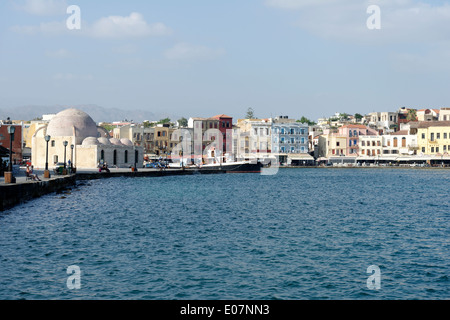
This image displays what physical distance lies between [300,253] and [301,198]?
26.6 m

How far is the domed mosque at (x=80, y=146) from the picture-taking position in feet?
285

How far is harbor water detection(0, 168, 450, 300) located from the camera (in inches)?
589

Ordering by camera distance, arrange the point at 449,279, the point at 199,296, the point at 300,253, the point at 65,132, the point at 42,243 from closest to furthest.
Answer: the point at 199,296 < the point at 449,279 < the point at 300,253 < the point at 42,243 < the point at 65,132

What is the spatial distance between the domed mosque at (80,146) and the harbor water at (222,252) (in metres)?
51.2

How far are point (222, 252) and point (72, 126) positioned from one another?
247 ft

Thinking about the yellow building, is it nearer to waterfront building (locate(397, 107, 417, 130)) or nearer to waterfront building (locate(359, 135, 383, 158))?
waterfront building (locate(359, 135, 383, 158))

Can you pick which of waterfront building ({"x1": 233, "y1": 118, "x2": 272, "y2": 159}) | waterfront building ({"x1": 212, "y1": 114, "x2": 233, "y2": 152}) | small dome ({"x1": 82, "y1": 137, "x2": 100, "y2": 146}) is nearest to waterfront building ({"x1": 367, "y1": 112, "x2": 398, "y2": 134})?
waterfront building ({"x1": 233, "y1": 118, "x2": 272, "y2": 159})

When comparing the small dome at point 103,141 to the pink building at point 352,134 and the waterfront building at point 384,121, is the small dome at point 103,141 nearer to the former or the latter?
the pink building at point 352,134

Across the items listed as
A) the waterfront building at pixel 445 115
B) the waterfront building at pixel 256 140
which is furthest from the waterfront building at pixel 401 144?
the waterfront building at pixel 256 140

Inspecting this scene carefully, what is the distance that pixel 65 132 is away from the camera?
89.7m

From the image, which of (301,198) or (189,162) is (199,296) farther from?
(189,162)

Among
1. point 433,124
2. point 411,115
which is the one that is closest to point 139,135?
point 433,124

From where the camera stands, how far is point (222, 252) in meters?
20.2
